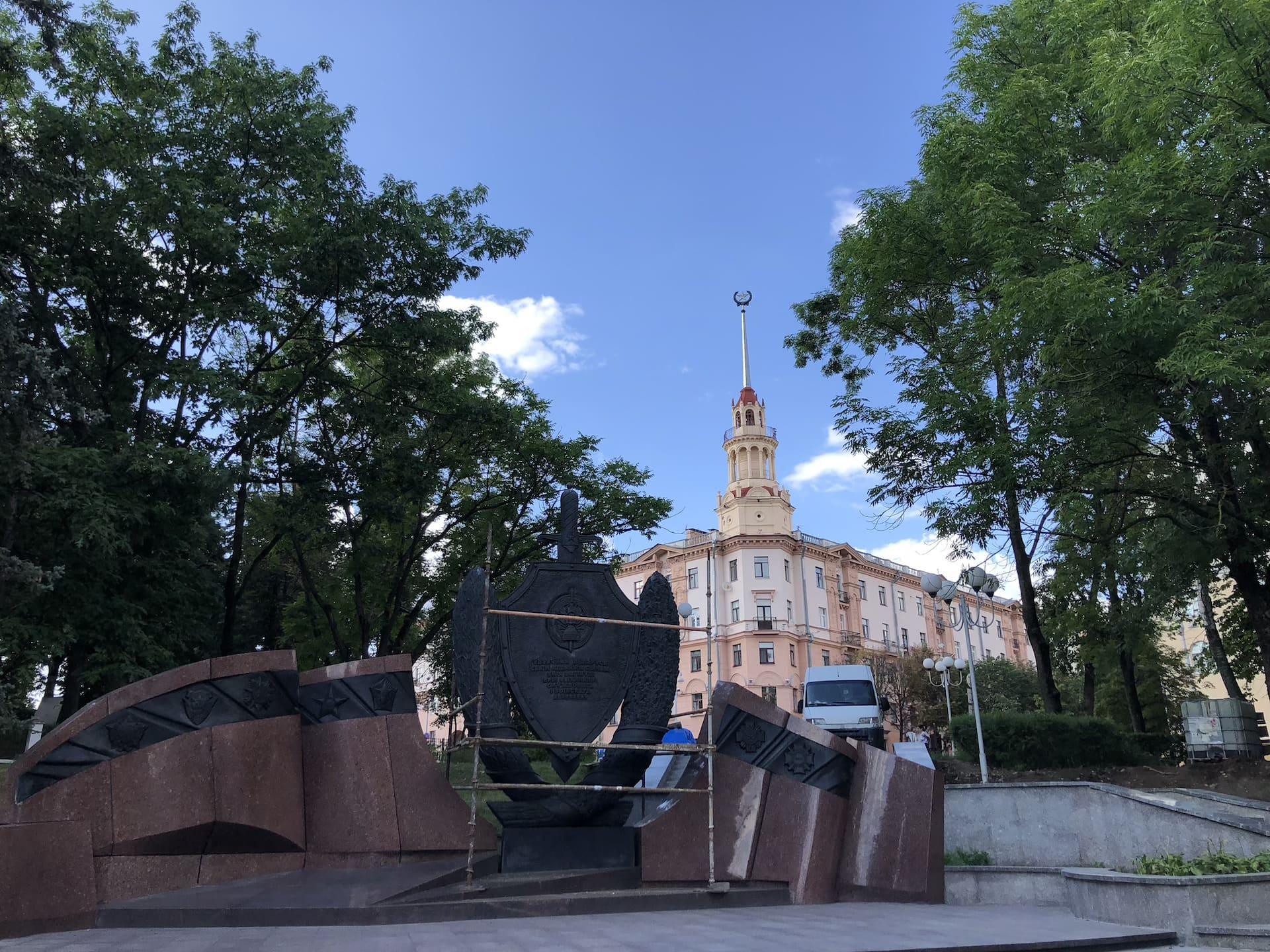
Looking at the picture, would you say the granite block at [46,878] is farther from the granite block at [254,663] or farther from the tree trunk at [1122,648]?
the tree trunk at [1122,648]

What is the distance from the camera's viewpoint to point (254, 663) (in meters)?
8.93

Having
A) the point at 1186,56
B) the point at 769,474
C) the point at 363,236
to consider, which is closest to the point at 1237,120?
the point at 1186,56

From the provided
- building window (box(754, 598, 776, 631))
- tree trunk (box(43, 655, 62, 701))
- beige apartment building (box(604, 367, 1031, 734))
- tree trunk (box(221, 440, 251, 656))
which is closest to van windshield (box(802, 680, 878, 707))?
tree trunk (box(221, 440, 251, 656))

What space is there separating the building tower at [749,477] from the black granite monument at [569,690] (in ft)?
152

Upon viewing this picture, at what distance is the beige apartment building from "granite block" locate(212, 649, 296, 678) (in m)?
42.4

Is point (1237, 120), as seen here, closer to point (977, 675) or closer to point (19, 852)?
point (19, 852)

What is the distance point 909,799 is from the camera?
9.57 metres

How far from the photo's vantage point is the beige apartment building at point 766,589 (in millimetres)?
53469

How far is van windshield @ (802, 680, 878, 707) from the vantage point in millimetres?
19938

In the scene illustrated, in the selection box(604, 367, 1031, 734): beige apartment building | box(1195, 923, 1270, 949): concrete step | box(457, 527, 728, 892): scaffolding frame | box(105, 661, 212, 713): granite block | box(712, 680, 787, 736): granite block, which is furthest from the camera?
box(604, 367, 1031, 734): beige apartment building

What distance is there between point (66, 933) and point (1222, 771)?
1653 centimetres

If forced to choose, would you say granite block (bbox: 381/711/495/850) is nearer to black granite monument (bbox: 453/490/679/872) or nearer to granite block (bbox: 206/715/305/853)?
black granite monument (bbox: 453/490/679/872)

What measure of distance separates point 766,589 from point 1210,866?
46481 millimetres

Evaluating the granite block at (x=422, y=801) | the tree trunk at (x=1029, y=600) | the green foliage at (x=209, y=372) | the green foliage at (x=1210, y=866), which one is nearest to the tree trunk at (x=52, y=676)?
the green foliage at (x=209, y=372)
